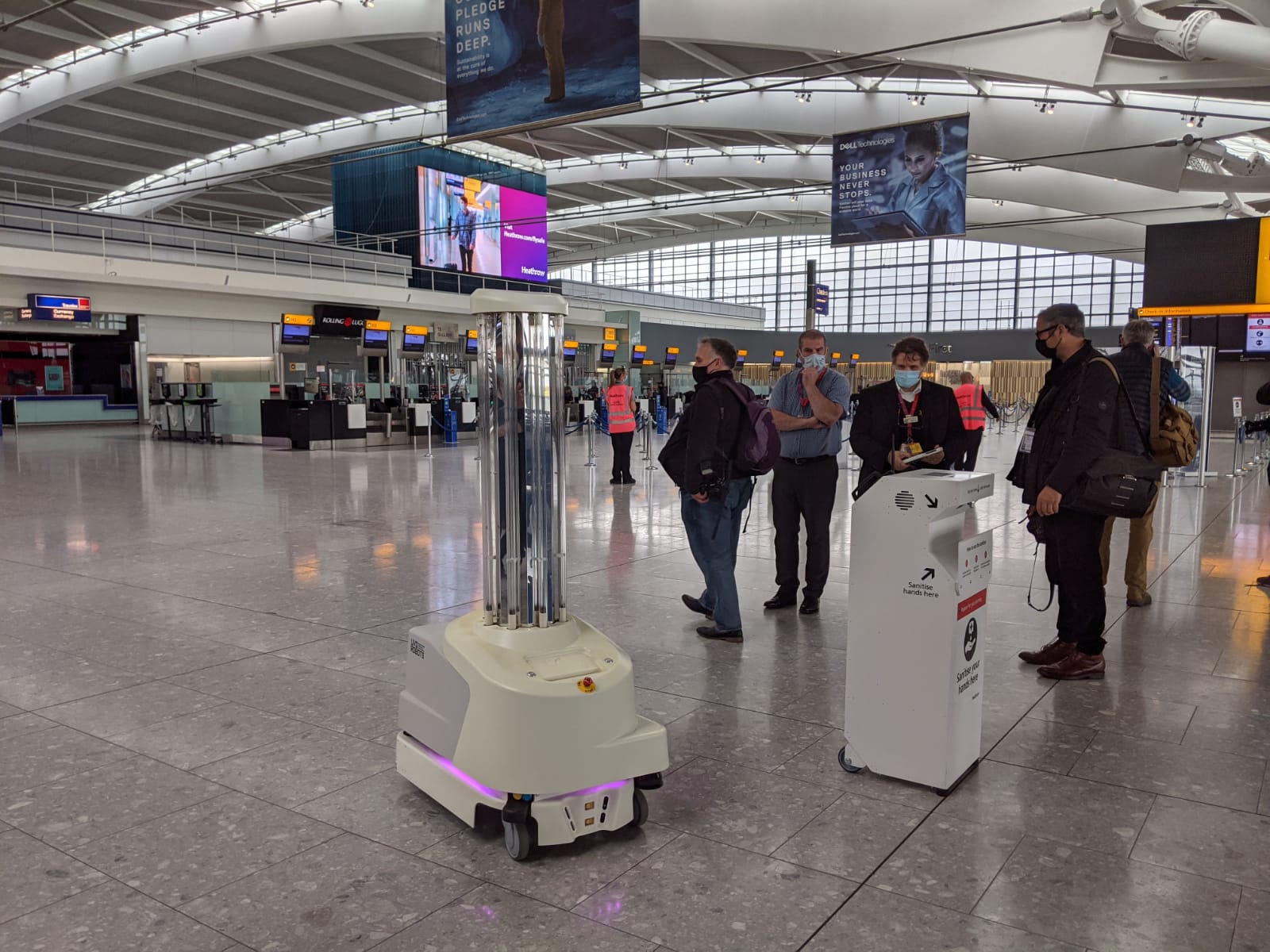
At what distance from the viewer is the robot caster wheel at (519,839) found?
2.40 metres

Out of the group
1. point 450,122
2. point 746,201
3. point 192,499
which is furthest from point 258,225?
point 450,122

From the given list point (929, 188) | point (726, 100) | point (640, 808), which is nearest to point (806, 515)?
point (640, 808)

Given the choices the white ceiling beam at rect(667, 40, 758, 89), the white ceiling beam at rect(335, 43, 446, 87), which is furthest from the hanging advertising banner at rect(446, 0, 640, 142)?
the white ceiling beam at rect(335, 43, 446, 87)

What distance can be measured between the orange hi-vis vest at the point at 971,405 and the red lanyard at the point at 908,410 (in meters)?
6.42

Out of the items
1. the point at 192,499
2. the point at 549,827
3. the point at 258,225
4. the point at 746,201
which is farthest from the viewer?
the point at 258,225

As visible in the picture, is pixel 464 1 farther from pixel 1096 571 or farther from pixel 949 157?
pixel 949 157

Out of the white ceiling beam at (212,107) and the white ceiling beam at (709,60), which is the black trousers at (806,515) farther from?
the white ceiling beam at (212,107)

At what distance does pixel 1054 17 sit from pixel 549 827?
42.3ft

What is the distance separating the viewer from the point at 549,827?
2420 mm

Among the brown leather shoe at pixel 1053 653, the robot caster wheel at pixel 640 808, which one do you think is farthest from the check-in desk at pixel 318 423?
the robot caster wheel at pixel 640 808

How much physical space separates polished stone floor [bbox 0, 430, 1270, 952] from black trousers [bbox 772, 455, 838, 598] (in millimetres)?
247

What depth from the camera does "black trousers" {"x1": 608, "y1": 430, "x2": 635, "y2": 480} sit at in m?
→ 12.2

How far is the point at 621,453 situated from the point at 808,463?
7.15 meters

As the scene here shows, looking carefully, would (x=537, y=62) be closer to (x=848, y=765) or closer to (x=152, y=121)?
(x=848, y=765)
